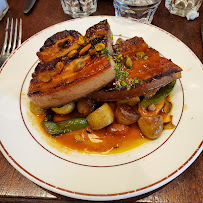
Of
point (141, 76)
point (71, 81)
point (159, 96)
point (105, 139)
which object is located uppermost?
point (71, 81)

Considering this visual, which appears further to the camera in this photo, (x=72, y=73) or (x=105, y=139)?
(x=105, y=139)

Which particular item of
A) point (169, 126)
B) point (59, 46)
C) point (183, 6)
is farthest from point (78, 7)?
point (169, 126)

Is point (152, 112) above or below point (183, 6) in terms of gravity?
below

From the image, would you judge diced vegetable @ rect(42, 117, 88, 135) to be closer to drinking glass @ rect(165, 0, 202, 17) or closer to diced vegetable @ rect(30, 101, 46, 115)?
diced vegetable @ rect(30, 101, 46, 115)

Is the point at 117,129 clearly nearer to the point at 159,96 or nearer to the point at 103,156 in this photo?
the point at 103,156

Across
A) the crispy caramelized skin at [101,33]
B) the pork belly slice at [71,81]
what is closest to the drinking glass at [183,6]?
the crispy caramelized skin at [101,33]

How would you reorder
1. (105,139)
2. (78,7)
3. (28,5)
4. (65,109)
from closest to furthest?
(105,139) < (65,109) < (78,7) < (28,5)

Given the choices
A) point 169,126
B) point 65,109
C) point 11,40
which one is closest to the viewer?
point 169,126
